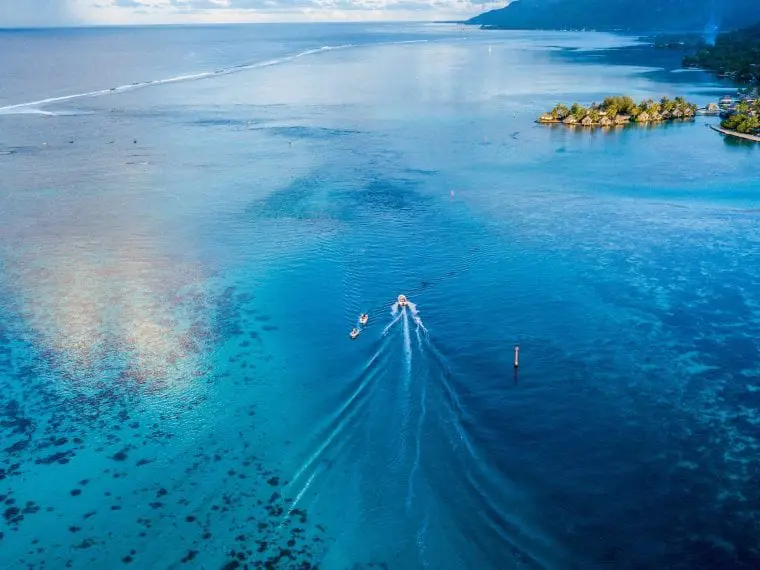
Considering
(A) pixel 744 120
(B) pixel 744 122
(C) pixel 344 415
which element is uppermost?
(A) pixel 744 120

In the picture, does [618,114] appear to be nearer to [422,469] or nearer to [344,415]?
[344,415]

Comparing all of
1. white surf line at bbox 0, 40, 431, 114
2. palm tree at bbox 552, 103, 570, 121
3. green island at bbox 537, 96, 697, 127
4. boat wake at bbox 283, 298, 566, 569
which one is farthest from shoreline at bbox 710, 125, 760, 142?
white surf line at bbox 0, 40, 431, 114

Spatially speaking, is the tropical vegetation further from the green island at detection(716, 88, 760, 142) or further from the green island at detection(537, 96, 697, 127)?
the green island at detection(537, 96, 697, 127)

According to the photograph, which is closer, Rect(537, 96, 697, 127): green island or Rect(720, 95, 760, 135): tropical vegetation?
Rect(720, 95, 760, 135): tropical vegetation

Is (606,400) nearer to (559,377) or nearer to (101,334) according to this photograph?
(559,377)

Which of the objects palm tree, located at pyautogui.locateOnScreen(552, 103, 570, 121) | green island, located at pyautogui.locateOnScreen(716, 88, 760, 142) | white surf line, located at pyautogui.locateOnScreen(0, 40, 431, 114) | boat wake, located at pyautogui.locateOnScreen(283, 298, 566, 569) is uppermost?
white surf line, located at pyautogui.locateOnScreen(0, 40, 431, 114)

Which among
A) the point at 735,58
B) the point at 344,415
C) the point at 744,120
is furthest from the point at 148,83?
the point at 735,58

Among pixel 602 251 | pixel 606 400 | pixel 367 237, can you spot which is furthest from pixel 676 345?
pixel 367 237
